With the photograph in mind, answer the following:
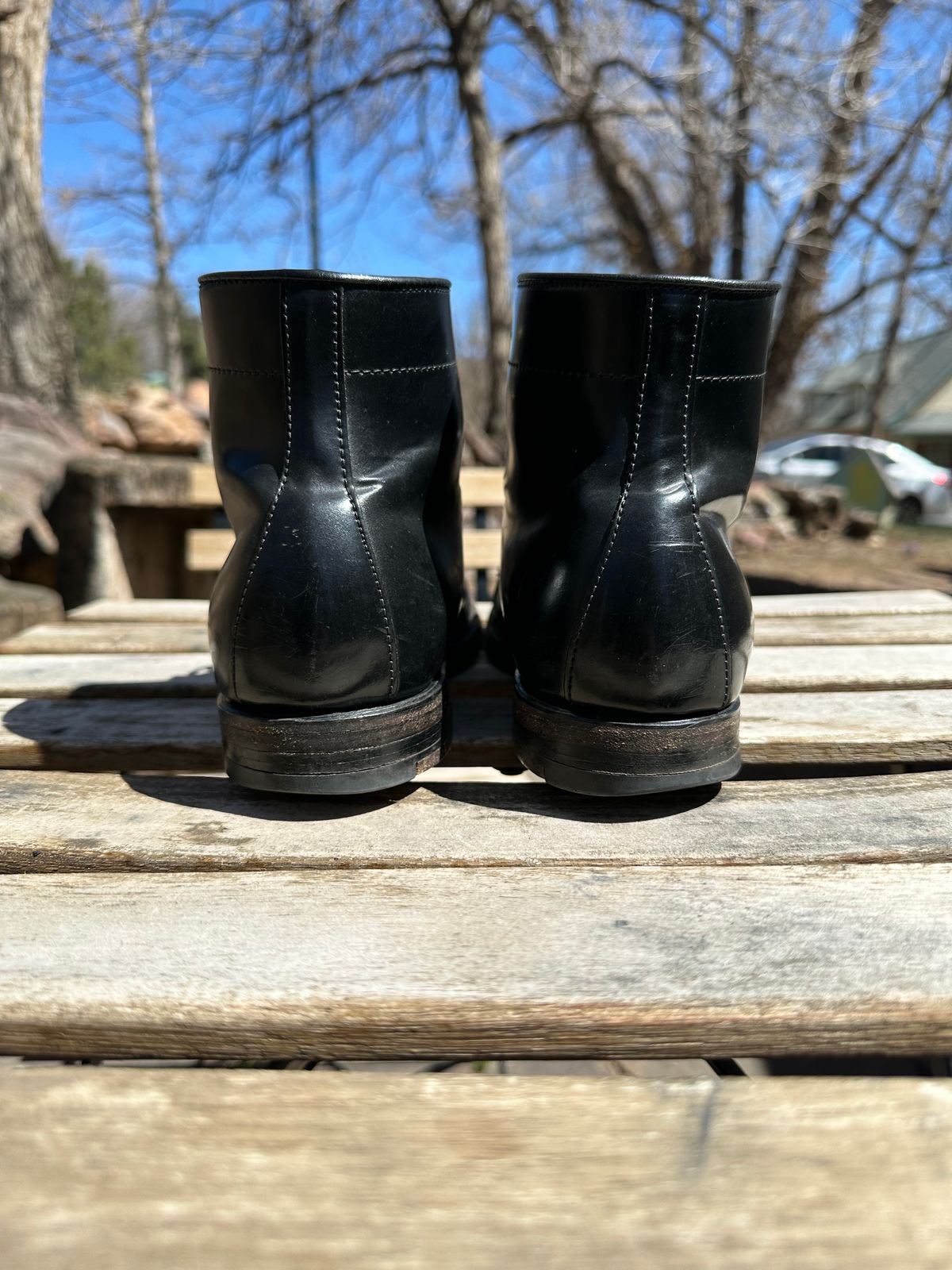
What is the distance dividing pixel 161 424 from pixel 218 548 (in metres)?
8.08

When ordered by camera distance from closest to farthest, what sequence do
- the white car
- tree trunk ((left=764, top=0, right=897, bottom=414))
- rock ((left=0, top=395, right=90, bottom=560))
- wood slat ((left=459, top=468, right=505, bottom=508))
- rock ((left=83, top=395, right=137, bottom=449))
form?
wood slat ((left=459, top=468, right=505, bottom=508)) → rock ((left=0, top=395, right=90, bottom=560)) → tree trunk ((left=764, top=0, right=897, bottom=414)) → rock ((left=83, top=395, right=137, bottom=449)) → the white car

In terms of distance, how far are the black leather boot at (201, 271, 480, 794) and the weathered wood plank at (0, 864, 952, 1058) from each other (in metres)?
0.16

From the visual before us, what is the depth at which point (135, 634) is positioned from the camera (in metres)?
1.91

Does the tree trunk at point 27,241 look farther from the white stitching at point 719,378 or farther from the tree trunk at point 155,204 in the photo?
the white stitching at point 719,378

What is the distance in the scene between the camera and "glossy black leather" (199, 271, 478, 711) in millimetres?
958

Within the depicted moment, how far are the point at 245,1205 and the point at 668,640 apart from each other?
651mm

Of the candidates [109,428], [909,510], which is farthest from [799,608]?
[909,510]

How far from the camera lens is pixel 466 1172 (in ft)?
1.91

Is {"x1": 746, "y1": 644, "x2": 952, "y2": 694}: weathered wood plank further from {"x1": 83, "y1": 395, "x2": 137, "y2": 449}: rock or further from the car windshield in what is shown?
the car windshield

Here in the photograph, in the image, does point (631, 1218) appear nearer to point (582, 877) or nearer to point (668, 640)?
point (582, 877)

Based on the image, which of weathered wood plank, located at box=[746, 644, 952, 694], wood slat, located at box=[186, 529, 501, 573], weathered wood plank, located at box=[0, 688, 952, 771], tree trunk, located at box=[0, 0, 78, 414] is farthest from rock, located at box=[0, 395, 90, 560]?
weathered wood plank, located at box=[0, 688, 952, 771]

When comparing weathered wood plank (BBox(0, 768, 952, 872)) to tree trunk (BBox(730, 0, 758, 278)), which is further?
tree trunk (BBox(730, 0, 758, 278))

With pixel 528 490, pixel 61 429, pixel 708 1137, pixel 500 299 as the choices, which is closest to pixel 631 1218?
pixel 708 1137

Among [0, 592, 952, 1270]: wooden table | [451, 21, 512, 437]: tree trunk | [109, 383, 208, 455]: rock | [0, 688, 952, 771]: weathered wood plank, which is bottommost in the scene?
[109, 383, 208, 455]: rock
